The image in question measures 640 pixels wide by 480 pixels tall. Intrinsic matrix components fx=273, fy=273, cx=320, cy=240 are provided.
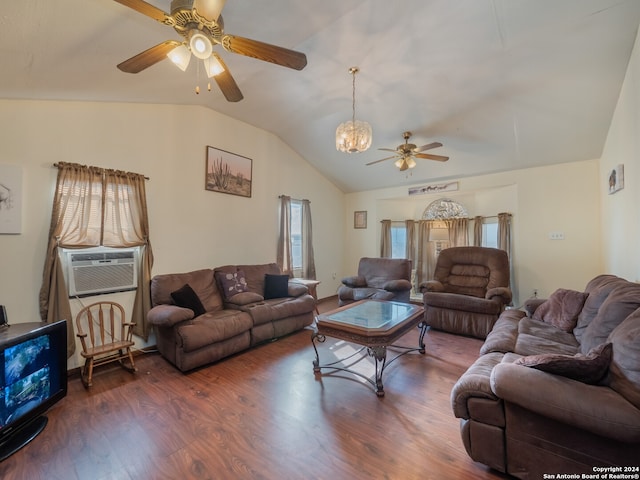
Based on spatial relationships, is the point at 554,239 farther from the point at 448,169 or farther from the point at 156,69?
the point at 156,69

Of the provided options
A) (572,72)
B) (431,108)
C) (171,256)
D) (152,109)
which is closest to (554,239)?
(572,72)

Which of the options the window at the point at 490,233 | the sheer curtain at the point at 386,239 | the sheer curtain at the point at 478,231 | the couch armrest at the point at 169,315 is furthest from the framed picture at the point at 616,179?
the couch armrest at the point at 169,315

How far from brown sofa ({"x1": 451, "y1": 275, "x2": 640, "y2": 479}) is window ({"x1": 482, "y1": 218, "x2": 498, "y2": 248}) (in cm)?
359

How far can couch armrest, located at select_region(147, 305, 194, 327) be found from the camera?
2.66m

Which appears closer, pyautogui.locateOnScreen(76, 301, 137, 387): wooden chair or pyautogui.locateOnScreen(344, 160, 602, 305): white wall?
pyautogui.locateOnScreen(76, 301, 137, 387): wooden chair

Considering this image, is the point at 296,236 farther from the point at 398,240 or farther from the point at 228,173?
the point at 398,240

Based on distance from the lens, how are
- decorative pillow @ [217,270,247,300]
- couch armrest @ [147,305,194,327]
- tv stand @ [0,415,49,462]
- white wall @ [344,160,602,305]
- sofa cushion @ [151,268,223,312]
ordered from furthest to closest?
white wall @ [344,160,602,305] < decorative pillow @ [217,270,247,300] < sofa cushion @ [151,268,223,312] < couch armrest @ [147,305,194,327] < tv stand @ [0,415,49,462]

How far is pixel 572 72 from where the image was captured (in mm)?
2855

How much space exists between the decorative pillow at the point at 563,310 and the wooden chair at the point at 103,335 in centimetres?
415

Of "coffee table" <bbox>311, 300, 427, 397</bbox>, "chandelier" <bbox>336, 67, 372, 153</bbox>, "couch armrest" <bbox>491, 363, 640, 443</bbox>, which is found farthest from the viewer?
"chandelier" <bbox>336, 67, 372, 153</bbox>

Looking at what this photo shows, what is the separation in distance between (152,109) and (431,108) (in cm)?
352

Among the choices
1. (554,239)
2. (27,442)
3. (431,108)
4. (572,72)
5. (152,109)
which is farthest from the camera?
(554,239)

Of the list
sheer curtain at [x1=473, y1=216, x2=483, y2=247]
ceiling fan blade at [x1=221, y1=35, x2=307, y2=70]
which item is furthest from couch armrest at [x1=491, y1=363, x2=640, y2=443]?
sheer curtain at [x1=473, y1=216, x2=483, y2=247]

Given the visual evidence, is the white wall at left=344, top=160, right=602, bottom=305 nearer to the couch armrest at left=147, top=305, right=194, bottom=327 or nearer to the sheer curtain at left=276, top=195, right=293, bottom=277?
the sheer curtain at left=276, top=195, right=293, bottom=277
